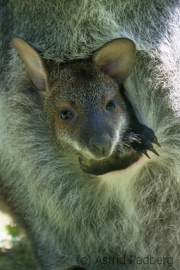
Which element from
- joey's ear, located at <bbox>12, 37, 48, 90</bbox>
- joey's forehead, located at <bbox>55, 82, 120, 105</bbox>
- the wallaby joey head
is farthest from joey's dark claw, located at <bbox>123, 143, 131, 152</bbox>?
joey's ear, located at <bbox>12, 37, 48, 90</bbox>

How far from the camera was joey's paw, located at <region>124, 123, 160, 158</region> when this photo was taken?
3521mm

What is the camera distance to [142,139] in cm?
353

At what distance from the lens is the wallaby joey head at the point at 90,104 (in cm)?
338

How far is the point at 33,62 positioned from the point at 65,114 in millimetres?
320

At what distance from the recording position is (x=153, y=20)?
3.65 meters

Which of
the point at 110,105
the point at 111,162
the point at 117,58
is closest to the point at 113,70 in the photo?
the point at 117,58

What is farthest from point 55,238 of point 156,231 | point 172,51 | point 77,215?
point 172,51

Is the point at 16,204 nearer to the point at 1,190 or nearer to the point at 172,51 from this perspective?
the point at 1,190

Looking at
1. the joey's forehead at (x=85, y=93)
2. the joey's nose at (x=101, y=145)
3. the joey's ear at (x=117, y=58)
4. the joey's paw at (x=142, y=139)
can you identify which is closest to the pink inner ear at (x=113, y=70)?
the joey's ear at (x=117, y=58)

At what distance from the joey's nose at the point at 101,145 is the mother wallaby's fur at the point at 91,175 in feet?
1.47

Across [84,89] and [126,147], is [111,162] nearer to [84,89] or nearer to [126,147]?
[126,147]

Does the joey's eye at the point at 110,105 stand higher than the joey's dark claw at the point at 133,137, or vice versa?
the joey's eye at the point at 110,105

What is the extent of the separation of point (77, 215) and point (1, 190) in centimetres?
57

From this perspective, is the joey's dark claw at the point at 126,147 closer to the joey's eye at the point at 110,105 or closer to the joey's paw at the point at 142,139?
the joey's paw at the point at 142,139
